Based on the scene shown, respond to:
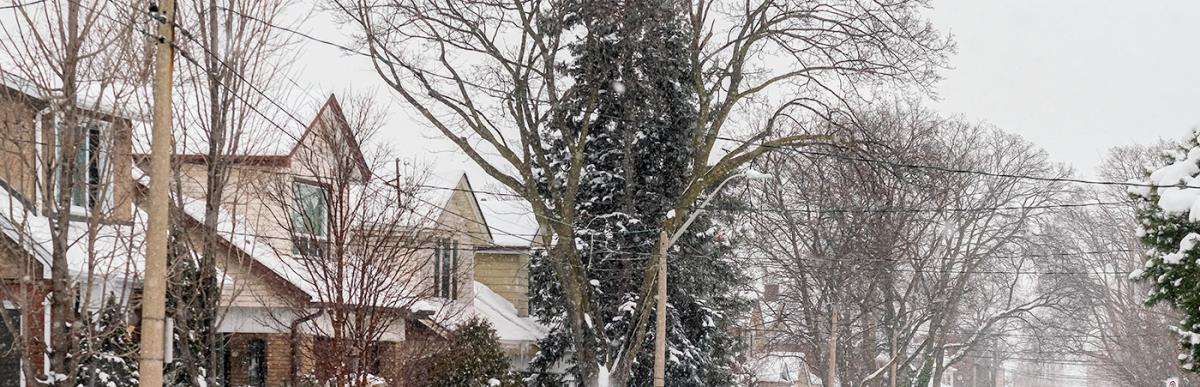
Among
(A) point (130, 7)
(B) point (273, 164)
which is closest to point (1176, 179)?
(B) point (273, 164)

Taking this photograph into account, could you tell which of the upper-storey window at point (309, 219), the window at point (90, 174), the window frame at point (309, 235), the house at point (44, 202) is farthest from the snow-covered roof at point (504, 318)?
the house at point (44, 202)

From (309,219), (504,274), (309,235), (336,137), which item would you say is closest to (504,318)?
(504,274)

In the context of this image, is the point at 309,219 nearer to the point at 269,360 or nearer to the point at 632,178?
the point at 269,360

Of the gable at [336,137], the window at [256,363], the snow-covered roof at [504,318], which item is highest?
the gable at [336,137]

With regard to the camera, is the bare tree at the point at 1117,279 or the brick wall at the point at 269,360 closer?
the brick wall at the point at 269,360

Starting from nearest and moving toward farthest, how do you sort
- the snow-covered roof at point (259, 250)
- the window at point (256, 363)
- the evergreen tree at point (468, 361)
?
the snow-covered roof at point (259, 250) → the window at point (256, 363) → the evergreen tree at point (468, 361)

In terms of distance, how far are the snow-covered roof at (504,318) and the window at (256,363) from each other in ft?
31.6

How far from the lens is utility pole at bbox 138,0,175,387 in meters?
11.2

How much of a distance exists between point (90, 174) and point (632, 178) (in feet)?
45.4

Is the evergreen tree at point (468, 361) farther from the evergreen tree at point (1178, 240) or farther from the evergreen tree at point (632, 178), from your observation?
the evergreen tree at point (1178, 240)

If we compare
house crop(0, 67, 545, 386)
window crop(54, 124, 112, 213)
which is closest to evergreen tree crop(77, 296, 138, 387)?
house crop(0, 67, 545, 386)

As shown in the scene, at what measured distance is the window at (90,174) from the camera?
1397 centimetres

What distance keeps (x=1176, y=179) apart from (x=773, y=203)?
19.0 meters

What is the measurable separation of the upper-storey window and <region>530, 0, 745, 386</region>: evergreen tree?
6309 millimetres
